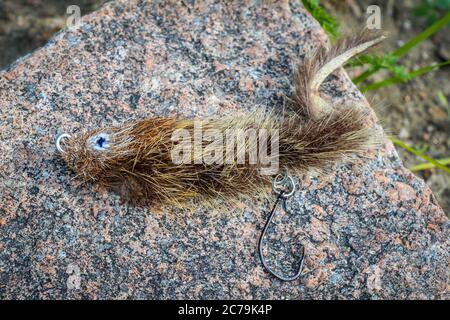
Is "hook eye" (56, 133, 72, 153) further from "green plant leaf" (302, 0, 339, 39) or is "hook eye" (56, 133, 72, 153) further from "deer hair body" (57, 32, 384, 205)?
"green plant leaf" (302, 0, 339, 39)

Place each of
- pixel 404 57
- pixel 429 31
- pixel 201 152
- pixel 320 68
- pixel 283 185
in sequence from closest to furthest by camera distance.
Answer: pixel 201 152
pixel 283 185
pixel 320 68
pixel 429 31
pixel 404 57

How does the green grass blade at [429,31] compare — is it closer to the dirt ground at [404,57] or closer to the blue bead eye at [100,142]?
the dirt ground at [404,57]

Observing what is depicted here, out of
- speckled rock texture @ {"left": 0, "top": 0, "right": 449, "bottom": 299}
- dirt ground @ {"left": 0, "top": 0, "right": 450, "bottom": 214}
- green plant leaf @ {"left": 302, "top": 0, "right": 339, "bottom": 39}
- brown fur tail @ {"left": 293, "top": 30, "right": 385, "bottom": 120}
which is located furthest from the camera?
dirt ground @ {"left": 0, "top": 0, "right": 450, "bottom": 214}

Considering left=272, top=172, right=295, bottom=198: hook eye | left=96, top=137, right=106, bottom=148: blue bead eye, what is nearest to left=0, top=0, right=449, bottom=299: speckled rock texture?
left=272, top=172, right=295, bottom=198: hook eye

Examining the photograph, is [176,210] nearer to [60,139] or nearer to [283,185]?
[283,185]

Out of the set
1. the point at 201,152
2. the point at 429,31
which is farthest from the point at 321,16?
the point at 201,152

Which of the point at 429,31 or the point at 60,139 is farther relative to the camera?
the point at 429,31

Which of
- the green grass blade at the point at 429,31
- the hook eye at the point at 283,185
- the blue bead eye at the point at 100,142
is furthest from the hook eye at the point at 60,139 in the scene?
the green grass blade at the point at 429,31

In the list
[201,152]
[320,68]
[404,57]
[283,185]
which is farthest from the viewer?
[404,57]
